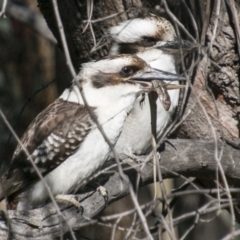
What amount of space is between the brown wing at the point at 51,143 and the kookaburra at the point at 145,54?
409mm

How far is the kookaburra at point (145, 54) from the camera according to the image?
391 centimetres

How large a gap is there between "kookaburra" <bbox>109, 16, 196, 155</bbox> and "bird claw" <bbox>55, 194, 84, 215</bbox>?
18.9 inches

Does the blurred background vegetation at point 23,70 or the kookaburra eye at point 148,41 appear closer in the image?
the kookaburra eye at point 148,41

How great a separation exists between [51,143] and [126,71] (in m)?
0.48

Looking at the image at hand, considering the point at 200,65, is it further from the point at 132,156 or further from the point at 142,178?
the point at 142,178

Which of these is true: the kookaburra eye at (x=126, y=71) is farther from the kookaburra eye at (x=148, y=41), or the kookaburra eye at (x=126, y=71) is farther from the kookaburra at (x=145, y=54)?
the kookaburra eye at (x=148, y=41)

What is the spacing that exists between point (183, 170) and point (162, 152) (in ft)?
0.45

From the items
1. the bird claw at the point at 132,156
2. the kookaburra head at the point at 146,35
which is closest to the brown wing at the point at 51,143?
the bird claw at the point at 132,156

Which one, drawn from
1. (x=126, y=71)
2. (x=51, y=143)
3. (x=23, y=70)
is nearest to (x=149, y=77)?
(x=126, y=71)

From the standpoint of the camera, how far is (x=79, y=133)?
3506 mm

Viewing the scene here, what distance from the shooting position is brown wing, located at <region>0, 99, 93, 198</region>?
11.5ft

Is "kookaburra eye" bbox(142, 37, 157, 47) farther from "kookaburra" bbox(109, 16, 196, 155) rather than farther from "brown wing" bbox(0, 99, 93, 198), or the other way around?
"brown wing" bbox(0, 99, 93, 198)

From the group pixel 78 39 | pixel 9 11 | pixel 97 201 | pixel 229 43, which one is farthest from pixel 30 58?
pixel 97 201

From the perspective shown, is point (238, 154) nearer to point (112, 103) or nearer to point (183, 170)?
point (183, 170)
